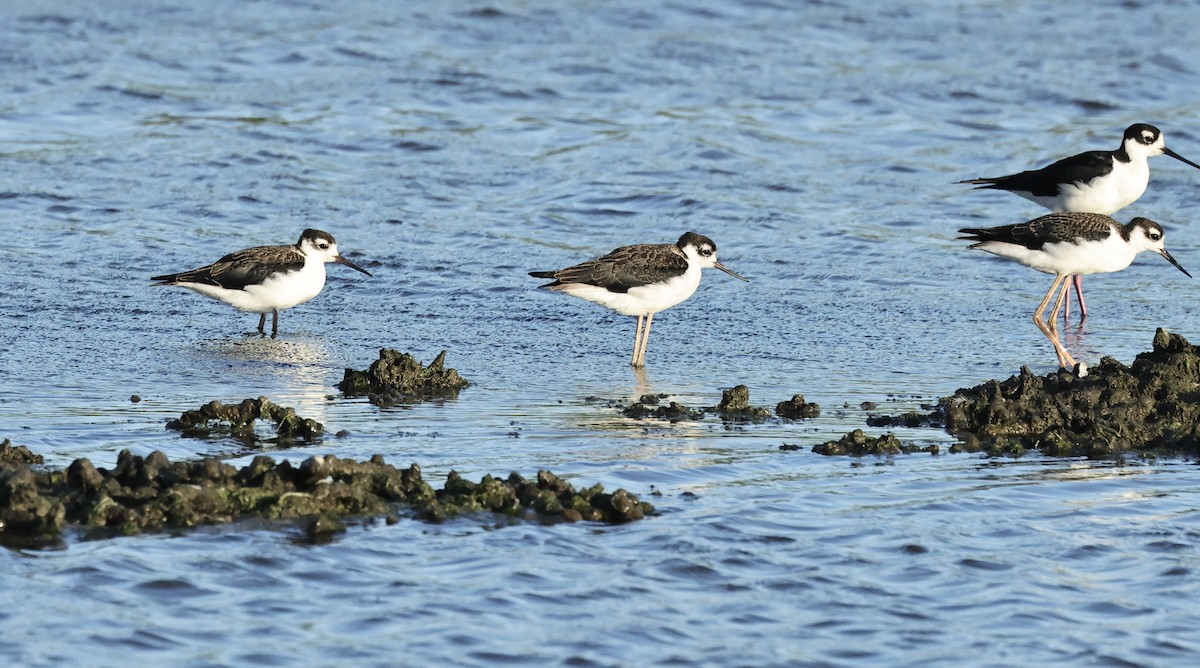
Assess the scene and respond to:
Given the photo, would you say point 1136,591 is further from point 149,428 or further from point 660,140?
point 660,140

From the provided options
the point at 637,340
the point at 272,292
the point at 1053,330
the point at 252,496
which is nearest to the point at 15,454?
the point at 252,496

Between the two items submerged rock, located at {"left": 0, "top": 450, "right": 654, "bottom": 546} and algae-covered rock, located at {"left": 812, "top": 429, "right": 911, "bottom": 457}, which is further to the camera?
algae-covered rock, located at {"left": 812, "top": 429, "right": 911, "bottom": 457}

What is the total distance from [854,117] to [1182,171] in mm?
3944

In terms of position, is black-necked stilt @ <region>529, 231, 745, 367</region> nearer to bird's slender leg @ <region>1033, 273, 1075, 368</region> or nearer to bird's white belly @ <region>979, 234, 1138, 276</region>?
bird's slender leg @ <region>1033, 273, 1075, 368</region>

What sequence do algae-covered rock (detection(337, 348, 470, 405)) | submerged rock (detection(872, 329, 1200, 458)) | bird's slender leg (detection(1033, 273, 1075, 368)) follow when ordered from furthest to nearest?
bird's slender leg (detection(1033, 273, 1075, 368)) < algae-covered rock (detection(337, 348, 470, 405)) < submerged rock (detection(872, 329, 1200, 458))

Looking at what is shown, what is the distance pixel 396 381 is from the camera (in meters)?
10.5

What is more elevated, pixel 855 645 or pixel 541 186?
pixel 541 186

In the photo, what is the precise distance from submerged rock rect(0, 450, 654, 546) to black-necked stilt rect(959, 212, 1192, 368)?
21.7ft

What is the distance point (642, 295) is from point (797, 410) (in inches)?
99.3

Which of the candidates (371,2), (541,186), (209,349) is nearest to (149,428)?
(209,349)

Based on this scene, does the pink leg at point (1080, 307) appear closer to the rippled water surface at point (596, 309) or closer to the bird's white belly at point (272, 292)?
the rippled water surface at point (596, 309)

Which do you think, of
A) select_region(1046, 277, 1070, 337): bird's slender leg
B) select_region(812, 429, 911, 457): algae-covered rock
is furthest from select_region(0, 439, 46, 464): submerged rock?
select_region(1046, 277, 1070, 337): bird's slender leg

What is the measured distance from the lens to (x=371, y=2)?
25359mm

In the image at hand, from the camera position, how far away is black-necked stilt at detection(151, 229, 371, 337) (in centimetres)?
1312
